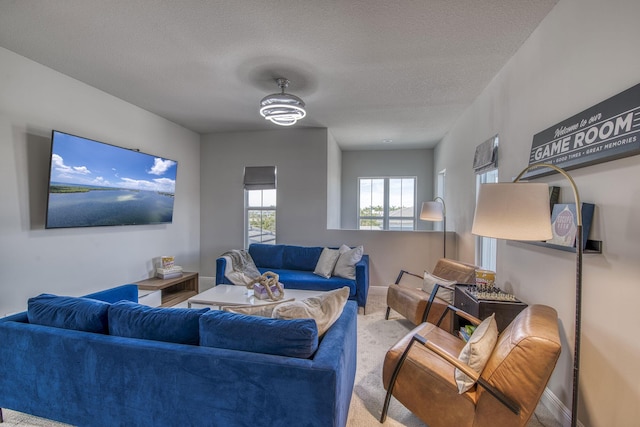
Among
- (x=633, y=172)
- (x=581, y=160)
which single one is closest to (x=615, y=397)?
(x=633, y=172)

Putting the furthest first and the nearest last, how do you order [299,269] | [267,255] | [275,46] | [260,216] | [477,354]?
[260,216] → [267,255] → [299,269] → [275,46] → [477,354]

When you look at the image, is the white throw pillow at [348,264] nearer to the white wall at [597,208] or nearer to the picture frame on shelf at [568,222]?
the white wall at [597,208]

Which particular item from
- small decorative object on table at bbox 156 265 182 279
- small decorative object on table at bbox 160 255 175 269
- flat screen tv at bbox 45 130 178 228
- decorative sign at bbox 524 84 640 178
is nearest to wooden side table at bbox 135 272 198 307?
small decorative object on table at bbox 156 265 182 279

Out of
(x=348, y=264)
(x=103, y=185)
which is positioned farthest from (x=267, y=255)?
(x=103, y=185)

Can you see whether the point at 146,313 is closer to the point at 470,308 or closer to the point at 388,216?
the point at 470,308

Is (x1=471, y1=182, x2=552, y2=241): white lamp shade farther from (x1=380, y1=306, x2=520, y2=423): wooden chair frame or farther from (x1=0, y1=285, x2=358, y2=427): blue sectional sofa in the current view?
(x1=0, y1=285, x2=358, y2=427): blue sectional sofa

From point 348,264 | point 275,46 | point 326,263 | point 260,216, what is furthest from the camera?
point 260,216

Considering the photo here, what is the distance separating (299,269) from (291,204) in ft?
3.95

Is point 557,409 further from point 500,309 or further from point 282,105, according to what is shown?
point 282,105

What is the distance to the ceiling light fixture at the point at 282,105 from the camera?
2.89 m

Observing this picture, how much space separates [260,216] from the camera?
16.7 feet

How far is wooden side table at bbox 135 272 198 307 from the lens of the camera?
3.58 metres

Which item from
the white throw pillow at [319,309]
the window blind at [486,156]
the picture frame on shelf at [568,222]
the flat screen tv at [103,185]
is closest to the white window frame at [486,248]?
the window blind at [486,156]

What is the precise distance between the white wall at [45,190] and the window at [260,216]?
1.58 m
